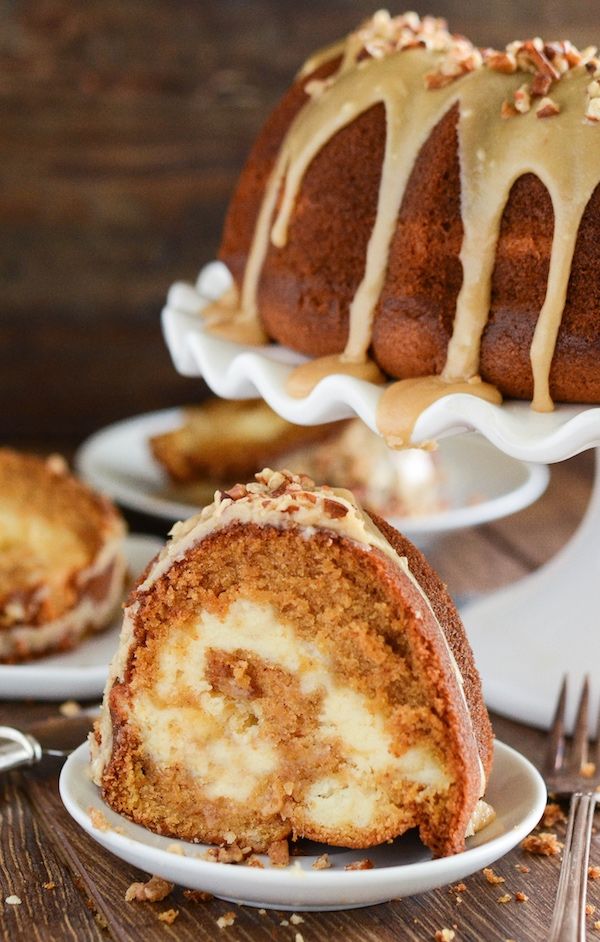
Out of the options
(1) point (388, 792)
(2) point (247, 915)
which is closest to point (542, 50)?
(1) point (388, 792)

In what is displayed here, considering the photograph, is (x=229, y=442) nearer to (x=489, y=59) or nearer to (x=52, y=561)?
(x=52, y=561)

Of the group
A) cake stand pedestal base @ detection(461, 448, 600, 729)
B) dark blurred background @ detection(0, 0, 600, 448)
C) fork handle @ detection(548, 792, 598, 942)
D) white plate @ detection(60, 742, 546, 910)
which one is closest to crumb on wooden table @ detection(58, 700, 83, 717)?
white plate @ detection(60, 742, 546, 910)

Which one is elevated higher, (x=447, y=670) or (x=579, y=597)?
(x=447, y=670)

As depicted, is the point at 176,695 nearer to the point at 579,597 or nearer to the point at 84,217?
the point at 579,597

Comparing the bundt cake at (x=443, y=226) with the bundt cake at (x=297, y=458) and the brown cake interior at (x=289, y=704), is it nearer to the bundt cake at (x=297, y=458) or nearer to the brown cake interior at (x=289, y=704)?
the brown cake interior at (x=289, y=704)

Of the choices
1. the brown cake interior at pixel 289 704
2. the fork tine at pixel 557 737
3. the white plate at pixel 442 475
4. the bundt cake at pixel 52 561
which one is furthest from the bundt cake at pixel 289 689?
the white plate at pixel 442 475

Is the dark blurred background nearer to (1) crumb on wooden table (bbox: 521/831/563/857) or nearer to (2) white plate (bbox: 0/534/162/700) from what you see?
(2) white plate (bbox: 0/534/162/700)
